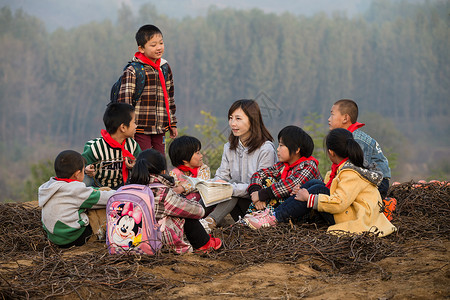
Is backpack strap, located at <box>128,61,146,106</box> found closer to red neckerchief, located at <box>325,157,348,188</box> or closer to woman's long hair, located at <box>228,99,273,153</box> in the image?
woman's long hair, located at <box>228,99,273,153</box>

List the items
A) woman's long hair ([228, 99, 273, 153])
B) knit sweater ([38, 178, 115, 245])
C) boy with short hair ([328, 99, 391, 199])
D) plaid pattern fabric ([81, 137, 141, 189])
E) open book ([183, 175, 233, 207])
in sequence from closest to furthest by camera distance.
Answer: knit sweater ([38, 178, 115, 245]) < open book ([183, 175, 233, 207]) < plaid pattern fabric ([81, 137, 141, 189]) < boy with short hair ([328, 99, 391, 199]) < woman's long hair ([228, 99, 273, 153])

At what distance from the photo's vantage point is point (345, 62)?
15422 millimetres

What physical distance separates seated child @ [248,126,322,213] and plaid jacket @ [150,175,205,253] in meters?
1.03

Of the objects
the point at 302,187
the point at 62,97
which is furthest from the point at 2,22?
the point at 302,187

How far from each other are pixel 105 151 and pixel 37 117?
32.3ft

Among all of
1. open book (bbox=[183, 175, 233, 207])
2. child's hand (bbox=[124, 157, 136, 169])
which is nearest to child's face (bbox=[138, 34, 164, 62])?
child's hand (bbox=[124, 157, 136, 169])

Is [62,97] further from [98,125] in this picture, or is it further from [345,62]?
[345,62]

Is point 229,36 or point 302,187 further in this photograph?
point 229,36

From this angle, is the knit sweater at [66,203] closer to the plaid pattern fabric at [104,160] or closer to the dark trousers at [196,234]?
the plaid pattern fabric at [104,160]

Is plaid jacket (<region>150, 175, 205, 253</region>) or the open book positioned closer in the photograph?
plaid jacket (<region>150, 175, 205, 253</region>)

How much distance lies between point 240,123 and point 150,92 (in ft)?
3.48

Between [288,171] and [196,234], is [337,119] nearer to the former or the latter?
[288,171]

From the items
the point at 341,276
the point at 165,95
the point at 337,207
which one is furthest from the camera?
the point at 165,95

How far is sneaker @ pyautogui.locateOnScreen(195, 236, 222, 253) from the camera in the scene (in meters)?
4.12
